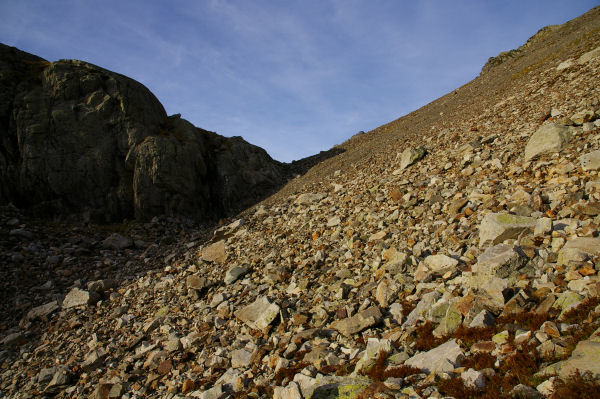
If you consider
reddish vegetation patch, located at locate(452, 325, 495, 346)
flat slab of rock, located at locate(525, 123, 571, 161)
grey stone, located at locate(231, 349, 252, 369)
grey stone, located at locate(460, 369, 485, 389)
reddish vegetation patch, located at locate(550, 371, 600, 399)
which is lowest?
grey stone, located at locate(231, 349, 252, 369)

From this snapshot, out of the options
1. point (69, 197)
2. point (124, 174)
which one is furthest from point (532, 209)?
point (69, 197)

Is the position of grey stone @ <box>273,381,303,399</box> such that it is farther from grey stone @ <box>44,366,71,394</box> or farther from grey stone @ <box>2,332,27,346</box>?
grey stone @ <box>2,332,27,346</box>

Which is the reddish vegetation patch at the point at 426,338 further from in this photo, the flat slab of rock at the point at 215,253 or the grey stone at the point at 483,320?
the flat slab of rock at the point at 215,253

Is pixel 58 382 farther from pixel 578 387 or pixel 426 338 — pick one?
pixel 578 387

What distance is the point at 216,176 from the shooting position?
1056 inches

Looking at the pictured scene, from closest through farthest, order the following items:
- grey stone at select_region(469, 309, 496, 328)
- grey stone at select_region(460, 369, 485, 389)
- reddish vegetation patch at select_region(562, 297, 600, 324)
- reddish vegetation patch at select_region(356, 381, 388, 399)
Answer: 1. grey stone at select_region(460, 369, 485, 389)
2. reddish vegetation patch at select_region(562, 297, 600, 324)
3. reddish vegetation patch at select_region(356, 381, 388, 399)
4. grey stone at select_region(469, 309, 496, 328)

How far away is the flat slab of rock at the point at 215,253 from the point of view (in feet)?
51.4

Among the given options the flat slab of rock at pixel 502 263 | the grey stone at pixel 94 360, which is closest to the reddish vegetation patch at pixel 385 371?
the flat slab of rock at pixel 502 263

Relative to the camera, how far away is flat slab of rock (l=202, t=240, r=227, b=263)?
15.7 metres

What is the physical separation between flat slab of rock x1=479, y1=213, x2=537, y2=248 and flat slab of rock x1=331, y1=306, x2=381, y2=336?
3803mm

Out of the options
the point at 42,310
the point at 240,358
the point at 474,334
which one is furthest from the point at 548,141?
the point at 42,310

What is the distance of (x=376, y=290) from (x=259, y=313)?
12.9 ft

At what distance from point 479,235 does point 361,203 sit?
6.57 m

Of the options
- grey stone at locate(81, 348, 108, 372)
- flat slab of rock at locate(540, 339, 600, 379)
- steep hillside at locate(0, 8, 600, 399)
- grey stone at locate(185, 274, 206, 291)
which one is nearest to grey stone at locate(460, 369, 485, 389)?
steep hillside at locate(0, 8, 600, 399)
